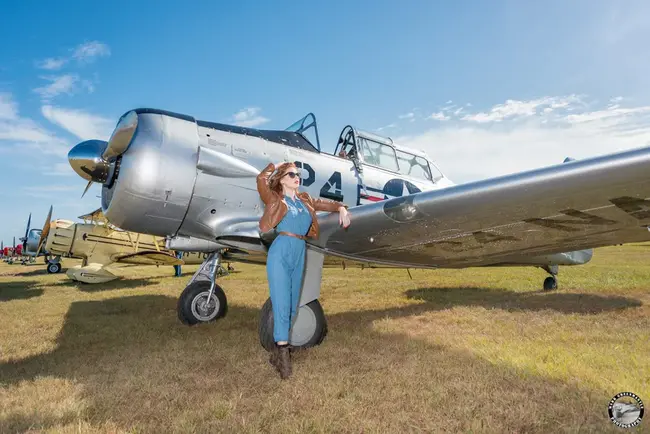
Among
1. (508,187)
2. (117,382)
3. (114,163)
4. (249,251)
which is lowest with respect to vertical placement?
(117,382)

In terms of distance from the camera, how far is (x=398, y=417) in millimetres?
2025

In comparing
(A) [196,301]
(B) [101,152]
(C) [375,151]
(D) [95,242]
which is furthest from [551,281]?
(D) [95,242]

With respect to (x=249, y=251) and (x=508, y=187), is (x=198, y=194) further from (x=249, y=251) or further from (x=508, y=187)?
(x=508, y=187)

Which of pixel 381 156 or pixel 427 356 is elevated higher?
pixel 381 156

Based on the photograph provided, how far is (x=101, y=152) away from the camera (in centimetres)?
427

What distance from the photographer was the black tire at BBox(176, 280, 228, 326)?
4.78 meters

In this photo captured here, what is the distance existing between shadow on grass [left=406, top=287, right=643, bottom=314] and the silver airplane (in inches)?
63.0

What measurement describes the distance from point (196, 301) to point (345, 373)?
279 cm

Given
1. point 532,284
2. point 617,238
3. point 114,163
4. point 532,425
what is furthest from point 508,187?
point 532,284

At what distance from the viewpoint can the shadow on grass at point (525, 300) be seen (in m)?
5.39

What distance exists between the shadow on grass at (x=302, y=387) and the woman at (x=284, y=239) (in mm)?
299

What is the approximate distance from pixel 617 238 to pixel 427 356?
2.31 m

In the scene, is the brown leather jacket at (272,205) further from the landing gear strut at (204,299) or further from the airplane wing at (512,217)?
the landing gear strut at (204,299)

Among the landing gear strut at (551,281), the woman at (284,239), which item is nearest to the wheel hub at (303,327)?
the woman at (284,239)
